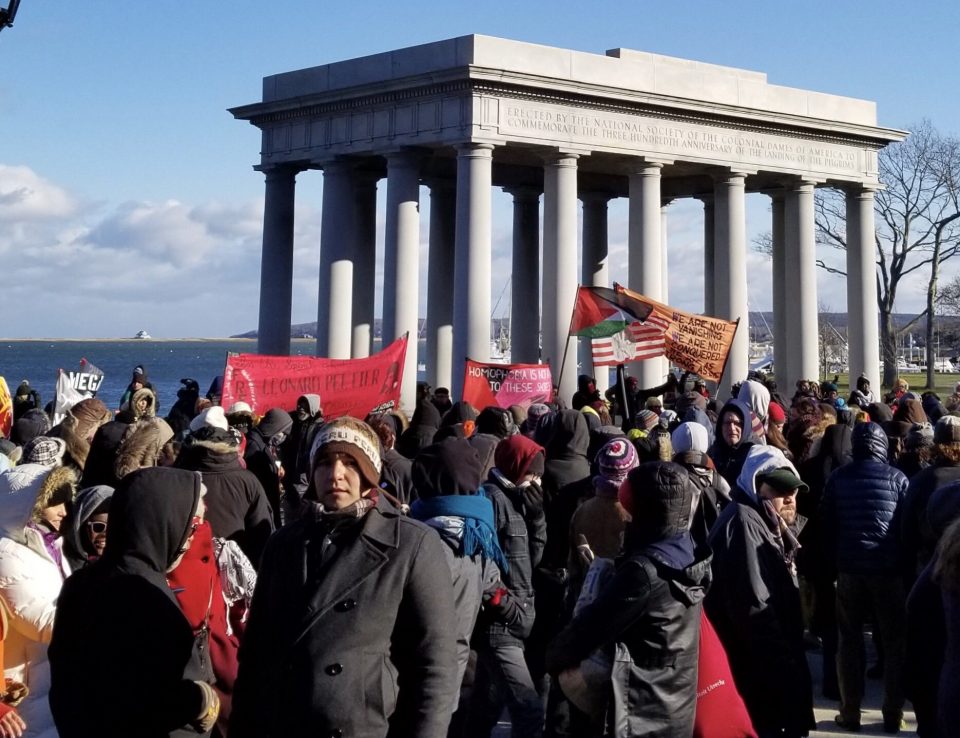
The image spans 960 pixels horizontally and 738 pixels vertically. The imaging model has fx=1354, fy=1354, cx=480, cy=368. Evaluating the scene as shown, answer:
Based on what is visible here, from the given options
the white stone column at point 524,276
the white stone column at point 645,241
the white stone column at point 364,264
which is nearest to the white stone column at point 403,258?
the white stone column at point 364,264

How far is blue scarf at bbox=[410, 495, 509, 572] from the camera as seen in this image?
865 centimetres

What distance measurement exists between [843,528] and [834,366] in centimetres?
15439

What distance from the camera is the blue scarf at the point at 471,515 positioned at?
865 centimetres

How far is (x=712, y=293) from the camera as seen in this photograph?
49375 millimetres

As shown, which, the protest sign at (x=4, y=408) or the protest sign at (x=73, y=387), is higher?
the protest sign at (x=73, y=387)

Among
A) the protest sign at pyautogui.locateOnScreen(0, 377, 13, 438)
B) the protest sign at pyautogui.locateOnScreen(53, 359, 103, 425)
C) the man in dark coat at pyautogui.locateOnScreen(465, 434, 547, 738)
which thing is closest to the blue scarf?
the man in dark coat at pyautogui.locateOnScreen(465, 434, 547, 738)

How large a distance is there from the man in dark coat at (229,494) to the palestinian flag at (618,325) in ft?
54.9

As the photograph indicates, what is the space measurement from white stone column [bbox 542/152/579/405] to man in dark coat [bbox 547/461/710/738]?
30.6 meters

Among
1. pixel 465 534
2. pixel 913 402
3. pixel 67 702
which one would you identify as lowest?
pixel 67 702

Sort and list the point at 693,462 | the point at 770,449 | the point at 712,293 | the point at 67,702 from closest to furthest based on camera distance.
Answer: the point at 67,702, the point at 770,449, the point at 693,462, the point at 712,293

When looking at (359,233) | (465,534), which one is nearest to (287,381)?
(465,534)

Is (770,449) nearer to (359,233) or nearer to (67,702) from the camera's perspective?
(67,702)

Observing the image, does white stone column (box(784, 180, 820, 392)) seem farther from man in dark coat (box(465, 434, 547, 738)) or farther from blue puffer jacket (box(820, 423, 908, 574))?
man in dark coat (box(465, 434, 547, 738))

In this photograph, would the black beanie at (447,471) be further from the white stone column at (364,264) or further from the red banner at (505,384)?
the white stone column at (364,264)
